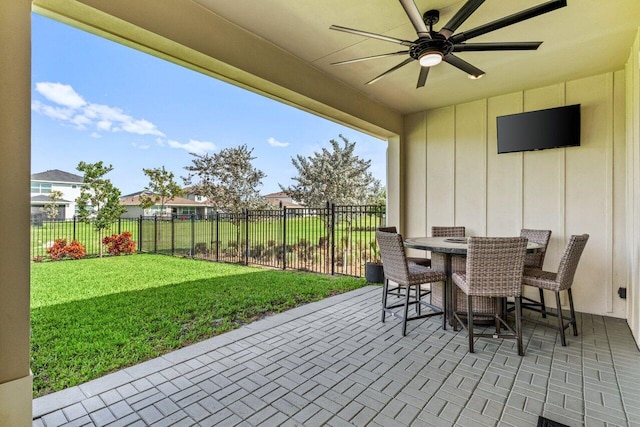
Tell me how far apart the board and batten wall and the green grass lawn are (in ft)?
7.08

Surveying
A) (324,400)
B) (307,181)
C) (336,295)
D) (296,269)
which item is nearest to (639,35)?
(324,400)

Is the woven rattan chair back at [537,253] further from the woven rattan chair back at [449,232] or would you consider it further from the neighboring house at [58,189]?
the neighboring house at [58,189]

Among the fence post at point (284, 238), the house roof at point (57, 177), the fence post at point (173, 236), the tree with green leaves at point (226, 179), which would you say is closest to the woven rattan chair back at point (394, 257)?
the fence post at point (284, 238)

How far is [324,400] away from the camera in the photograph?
192 centimetres

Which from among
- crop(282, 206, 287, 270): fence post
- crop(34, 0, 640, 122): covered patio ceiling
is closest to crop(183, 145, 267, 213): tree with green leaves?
crop(282, 206, 287, 270): fence post

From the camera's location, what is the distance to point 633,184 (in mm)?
2850

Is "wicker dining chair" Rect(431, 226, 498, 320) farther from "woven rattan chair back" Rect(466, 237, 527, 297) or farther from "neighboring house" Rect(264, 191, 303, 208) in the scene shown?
"neighboring house" Rect(264, 191, 303, 208)

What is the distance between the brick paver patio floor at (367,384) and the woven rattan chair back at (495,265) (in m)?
0.55

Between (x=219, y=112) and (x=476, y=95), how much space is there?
11643mm

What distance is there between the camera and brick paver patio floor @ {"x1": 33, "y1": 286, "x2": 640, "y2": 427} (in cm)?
175

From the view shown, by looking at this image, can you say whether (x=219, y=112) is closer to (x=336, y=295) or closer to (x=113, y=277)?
(x=113, y=277)

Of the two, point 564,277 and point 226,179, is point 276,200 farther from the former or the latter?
point 564,277

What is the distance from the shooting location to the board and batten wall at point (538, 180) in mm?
3480

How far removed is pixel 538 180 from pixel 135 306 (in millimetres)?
5608
